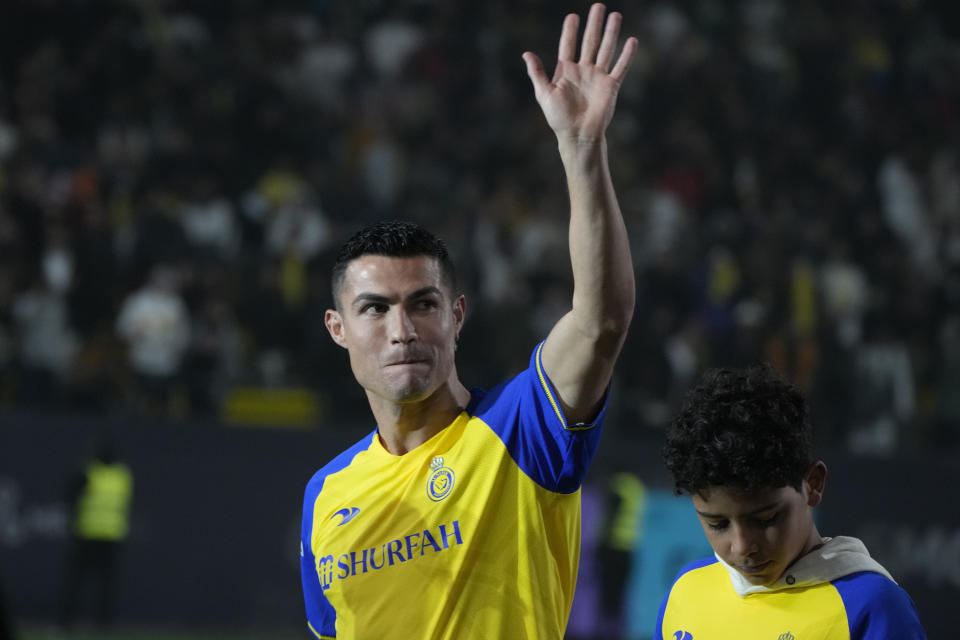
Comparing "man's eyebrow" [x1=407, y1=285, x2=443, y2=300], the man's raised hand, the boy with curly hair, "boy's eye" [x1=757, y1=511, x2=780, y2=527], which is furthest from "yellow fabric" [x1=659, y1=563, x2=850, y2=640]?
the man's raised hand

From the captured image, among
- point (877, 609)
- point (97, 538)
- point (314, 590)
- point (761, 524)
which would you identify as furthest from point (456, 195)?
point (877, 609)

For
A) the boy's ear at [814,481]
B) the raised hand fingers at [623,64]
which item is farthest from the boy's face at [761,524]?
the raised hand fingers at [623,64]

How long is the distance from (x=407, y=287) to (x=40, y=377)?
8.55 m

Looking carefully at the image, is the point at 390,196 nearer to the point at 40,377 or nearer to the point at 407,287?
the point at 40,377

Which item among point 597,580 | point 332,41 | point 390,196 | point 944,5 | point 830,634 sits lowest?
point 597,580

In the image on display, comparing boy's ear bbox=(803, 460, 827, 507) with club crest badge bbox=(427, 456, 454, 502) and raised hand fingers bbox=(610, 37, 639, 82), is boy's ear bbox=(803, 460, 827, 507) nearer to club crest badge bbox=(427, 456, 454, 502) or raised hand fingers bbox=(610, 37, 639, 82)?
club crest badge bbox=(427, 456, 454, 502)

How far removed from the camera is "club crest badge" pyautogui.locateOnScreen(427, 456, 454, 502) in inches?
130

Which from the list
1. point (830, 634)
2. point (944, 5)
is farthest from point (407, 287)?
point (944, 5)

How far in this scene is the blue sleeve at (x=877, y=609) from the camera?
9.12 feet

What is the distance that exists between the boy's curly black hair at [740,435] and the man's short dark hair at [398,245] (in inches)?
32.2

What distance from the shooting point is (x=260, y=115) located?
44.4 ft

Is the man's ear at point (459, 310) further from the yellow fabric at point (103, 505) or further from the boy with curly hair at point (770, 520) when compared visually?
the yellow fabric at point (103, 505)

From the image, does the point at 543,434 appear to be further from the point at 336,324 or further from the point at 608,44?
the point at 608,44

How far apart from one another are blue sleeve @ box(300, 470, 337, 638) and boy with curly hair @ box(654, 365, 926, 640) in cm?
108
